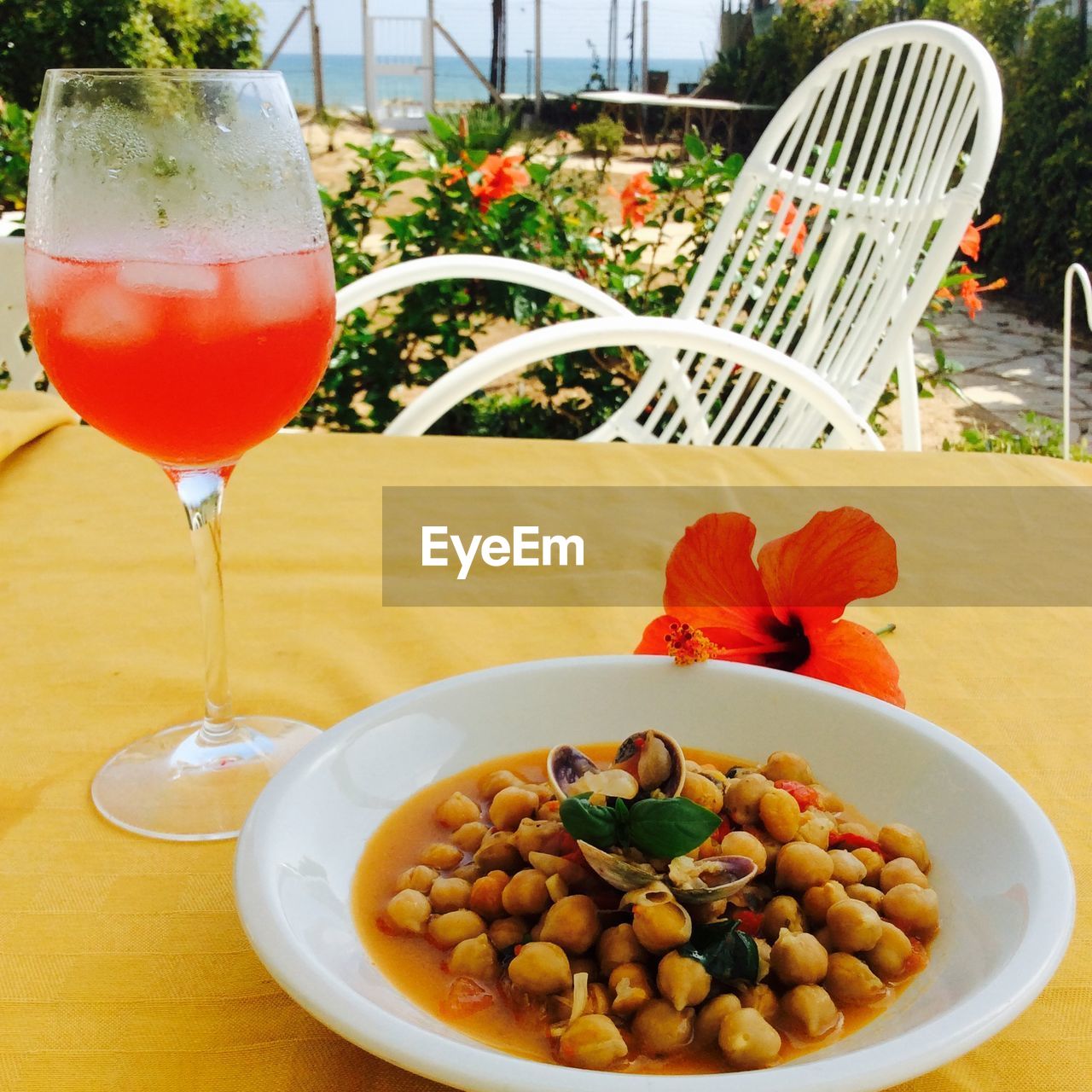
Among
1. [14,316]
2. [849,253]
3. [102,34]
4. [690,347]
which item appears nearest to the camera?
[690,347]

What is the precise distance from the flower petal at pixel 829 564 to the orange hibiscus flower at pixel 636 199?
252 centimetres

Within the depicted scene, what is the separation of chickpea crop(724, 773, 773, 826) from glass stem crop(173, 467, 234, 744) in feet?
1.03

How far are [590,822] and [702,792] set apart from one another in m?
0.08

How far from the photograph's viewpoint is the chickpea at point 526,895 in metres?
0.49

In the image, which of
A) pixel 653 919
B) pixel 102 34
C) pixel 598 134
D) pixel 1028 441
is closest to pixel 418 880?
pixel 653 919

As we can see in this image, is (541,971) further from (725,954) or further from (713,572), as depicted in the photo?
(713,572)

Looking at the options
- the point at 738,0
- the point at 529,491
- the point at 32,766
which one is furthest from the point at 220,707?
the point at 738,0

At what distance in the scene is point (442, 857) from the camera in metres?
0.55

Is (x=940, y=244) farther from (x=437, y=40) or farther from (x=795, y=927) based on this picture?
(x=437, y=40)

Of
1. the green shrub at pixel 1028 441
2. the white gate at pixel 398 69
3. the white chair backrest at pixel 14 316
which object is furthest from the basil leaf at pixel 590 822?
the white gate at pixel 398 69

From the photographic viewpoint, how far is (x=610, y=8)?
12.6 m

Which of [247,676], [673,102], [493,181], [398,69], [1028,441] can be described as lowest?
[1028,441]

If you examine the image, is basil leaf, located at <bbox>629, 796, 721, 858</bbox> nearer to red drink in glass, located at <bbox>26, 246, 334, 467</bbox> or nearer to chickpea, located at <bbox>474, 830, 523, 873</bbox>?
chickpea, located at <bbox>474, 830, 523, 873</bbox>

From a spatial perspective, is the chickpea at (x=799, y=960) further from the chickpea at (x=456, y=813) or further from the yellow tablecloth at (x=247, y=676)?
the chickpea at (x=456, y=813)
